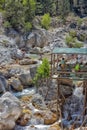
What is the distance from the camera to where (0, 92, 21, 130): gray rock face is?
30781mm

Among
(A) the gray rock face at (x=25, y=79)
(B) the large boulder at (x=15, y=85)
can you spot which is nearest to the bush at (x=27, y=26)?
(A) the gray rock face at (x=25, y=79)

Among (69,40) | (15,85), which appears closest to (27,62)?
(15,85)

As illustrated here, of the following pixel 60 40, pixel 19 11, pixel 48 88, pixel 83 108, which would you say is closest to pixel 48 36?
pixel 60 40

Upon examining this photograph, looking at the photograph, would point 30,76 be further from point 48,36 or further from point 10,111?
point 48,36

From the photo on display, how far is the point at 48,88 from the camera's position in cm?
3869

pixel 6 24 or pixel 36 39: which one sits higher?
pixel 6 24

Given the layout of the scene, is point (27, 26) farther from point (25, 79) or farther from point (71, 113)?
point (71, 113)

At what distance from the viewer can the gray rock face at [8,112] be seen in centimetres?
3078

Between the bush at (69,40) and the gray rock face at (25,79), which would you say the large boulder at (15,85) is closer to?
the gray rock face at (25,79)

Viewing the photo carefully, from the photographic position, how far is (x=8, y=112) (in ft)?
102

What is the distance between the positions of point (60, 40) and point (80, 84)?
42.2m

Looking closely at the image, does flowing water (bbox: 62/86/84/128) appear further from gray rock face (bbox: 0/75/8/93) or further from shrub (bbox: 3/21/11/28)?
shrub (bbox: 3/21/11/28)

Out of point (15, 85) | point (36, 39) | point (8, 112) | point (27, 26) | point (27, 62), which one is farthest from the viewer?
point (27, 26)

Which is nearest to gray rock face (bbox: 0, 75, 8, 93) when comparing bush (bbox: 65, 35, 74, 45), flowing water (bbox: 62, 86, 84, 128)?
flowing water (bbox: 62, 86, 84, 128)
